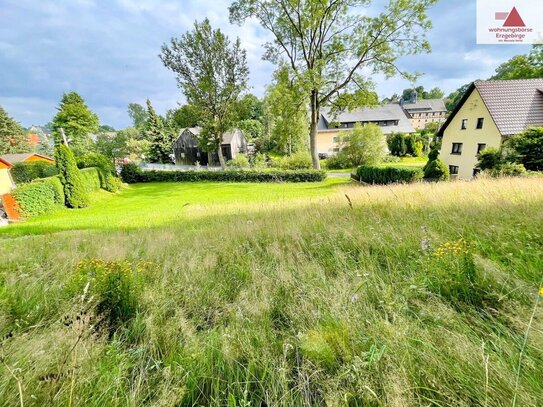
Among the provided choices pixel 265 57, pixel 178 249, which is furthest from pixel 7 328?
pixel 265 57

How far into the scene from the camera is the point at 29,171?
26.0 metres

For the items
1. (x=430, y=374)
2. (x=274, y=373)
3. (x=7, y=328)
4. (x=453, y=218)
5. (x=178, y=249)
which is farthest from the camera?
(x=178, y=249)

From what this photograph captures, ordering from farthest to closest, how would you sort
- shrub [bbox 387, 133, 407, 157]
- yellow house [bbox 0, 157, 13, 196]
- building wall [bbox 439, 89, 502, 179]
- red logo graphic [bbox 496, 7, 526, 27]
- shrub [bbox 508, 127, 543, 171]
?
shrub [bbox 387, 133, 407, 157] → building wall [bbox 439, 89, 502, 179] → yellow house [bbox 0, 157, 13, 196] → shrub [bbox 508, 127, 543, 171] → red logo graphic [bbox 496, 7, 526, 27]

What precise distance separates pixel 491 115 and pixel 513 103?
2.20 metres

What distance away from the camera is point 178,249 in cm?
374

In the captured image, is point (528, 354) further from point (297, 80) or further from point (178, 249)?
point (297, 80)

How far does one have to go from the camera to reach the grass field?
118cm

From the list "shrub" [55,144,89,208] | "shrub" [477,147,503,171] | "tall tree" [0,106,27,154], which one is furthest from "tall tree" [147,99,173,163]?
"shrub" [477,147,503,171]

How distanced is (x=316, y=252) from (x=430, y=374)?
78.0 inches

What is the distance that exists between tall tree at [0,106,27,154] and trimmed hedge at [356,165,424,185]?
181ft

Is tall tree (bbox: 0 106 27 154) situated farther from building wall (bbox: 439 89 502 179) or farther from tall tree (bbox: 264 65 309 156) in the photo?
building wall (bbox: 439 89 502 179)

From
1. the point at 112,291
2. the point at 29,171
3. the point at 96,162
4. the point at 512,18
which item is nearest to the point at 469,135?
the point at 512,18

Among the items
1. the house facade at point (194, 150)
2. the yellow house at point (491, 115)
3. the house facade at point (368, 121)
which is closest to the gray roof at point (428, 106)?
the house facade at point (368, 121)

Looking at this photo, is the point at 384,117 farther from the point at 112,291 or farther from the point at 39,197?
the point at 112,291
